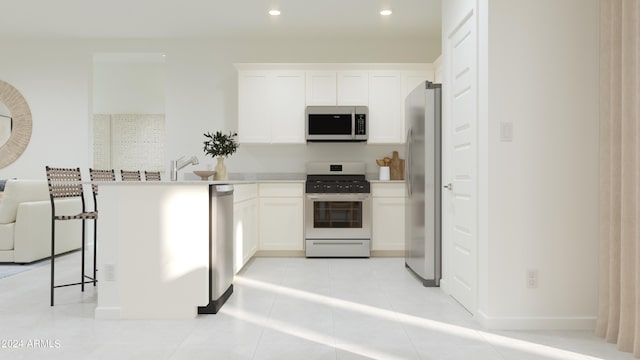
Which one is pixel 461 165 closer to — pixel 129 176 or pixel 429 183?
pixel 429 183

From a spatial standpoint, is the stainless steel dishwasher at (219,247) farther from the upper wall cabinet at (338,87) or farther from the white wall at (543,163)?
the upper wall cabinet at (338,87)

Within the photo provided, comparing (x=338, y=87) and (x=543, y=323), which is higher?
(x=338, y=87)

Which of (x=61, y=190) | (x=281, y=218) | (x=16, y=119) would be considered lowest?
(x=281, y=218)

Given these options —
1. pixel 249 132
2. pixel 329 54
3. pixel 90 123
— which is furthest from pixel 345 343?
pixel 90 123

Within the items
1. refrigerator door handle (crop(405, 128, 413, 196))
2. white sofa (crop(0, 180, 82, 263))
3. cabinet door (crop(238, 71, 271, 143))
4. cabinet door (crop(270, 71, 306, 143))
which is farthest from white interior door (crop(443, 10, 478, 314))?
white sofa (crop(0, 180, 82, 263))

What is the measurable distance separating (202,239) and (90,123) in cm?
425

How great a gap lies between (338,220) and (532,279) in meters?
2.95

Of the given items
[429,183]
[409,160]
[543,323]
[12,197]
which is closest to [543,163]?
[543,323]

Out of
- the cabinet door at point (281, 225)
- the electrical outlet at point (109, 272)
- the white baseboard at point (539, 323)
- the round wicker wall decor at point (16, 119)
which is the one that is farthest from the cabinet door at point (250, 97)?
the white baseboard at point (539, 323)

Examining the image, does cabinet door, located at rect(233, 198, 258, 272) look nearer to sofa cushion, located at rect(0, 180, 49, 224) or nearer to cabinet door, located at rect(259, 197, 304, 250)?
cabinet door, located at rect(259, 197, 304, 250)

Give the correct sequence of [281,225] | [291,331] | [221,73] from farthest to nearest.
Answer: [221,73] → [281,225] → [291,331]

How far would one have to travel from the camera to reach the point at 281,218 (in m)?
5.74

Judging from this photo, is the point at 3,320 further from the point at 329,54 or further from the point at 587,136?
the point at 329,54

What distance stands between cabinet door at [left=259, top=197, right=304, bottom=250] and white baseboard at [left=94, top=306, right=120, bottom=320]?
2720 millimetres
